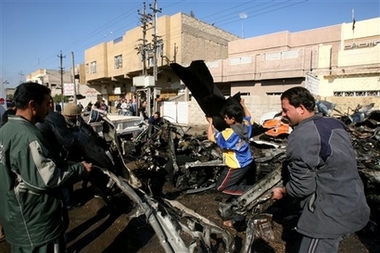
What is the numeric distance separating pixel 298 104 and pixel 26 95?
207 cm

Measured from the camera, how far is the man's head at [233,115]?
10.9 feet

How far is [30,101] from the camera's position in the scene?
1.90 meters

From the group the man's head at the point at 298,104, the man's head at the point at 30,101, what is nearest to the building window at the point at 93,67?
the man's head at the point at 30,101

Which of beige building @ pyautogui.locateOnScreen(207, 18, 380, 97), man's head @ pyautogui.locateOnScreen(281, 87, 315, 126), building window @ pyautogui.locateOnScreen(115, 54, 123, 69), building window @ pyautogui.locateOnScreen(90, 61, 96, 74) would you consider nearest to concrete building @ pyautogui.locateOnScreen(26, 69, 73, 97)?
building window @ pyautogui.locateOnScreen(90, 61, 96, 74)

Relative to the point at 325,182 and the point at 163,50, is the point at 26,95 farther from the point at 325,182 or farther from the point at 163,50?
the point at 163,50

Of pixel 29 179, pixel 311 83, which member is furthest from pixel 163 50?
pixel 29 179

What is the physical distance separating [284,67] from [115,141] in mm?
20045

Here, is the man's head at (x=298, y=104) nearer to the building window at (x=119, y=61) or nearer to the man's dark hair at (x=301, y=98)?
the man's dark hair at (x=301, y=98)

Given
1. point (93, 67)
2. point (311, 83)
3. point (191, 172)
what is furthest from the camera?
point (93, 67)

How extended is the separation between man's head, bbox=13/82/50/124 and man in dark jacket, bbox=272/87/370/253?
193 centimetres

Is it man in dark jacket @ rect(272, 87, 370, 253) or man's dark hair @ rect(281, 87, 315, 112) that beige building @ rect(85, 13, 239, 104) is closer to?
man's dark hair @ rect(281, 87, 315, 112)

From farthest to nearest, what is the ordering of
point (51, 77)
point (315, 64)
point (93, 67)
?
point (51, 77)
point (93, 67)
point (315, 64)

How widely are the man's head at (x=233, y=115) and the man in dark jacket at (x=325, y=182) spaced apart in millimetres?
1446

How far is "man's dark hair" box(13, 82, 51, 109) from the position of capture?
6.12 feet
